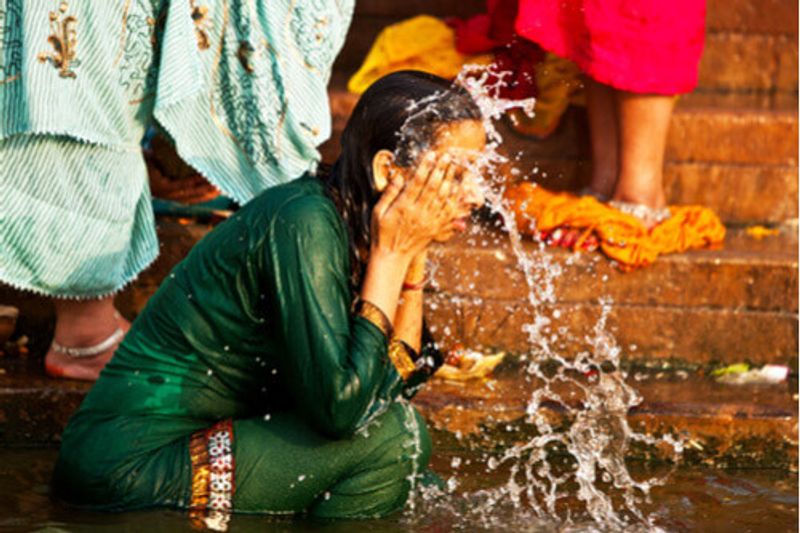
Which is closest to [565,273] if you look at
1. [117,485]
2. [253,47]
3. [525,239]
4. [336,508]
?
[525,239]

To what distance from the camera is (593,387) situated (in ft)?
16.1

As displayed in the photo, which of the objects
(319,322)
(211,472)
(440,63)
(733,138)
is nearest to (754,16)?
(733,138)

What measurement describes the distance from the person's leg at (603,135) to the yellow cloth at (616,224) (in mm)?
186

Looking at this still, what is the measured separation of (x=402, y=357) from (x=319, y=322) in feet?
1.58

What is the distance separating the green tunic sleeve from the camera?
344 centimetres

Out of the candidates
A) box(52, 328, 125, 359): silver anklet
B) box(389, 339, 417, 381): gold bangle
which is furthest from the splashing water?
box(52, 328, 125, 359): silver anklet

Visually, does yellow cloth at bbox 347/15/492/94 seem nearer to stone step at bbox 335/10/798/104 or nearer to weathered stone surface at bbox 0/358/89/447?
stone step at bbox 335/10/798/104

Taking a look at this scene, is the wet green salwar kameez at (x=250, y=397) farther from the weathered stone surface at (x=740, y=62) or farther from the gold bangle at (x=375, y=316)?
the weathered stone surface at (x=740, y=62)

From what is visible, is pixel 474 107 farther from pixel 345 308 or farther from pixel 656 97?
pixel 656 97

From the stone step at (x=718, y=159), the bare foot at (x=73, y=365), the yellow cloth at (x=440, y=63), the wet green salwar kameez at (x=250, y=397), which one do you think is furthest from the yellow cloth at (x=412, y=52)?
the wet green salwar kameez at (x=250, y=397)

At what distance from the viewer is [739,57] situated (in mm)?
6734

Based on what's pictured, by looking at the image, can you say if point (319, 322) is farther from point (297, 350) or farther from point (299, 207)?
point (299, 207)

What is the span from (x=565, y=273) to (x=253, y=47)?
1435 mm

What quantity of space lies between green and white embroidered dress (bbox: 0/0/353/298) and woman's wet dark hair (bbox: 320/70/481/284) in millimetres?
1260
